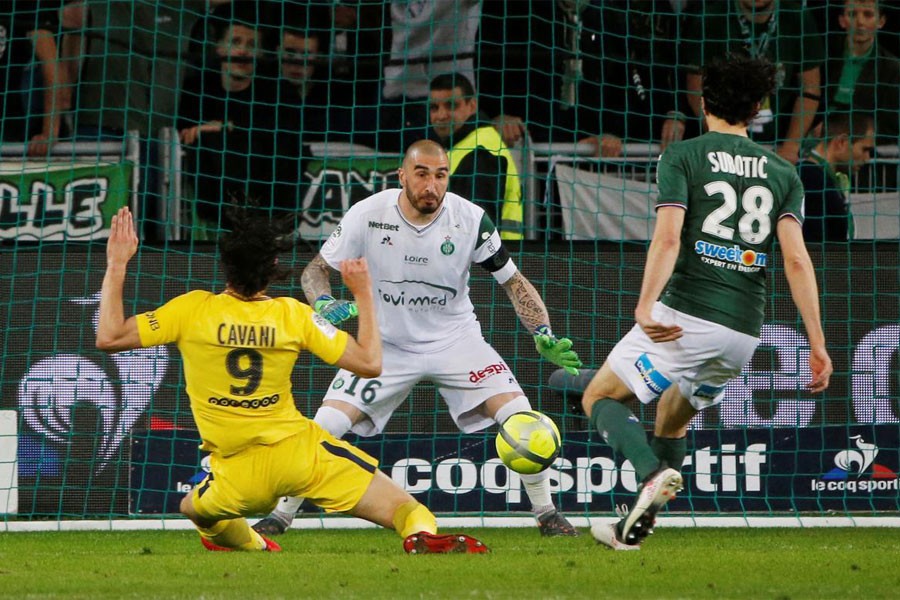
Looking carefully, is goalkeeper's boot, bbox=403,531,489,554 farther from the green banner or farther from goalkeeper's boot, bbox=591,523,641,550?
the green banner

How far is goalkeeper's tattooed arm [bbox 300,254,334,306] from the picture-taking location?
735 centimetres

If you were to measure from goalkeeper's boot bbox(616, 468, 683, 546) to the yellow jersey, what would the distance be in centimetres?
138

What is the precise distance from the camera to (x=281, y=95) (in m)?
10.9

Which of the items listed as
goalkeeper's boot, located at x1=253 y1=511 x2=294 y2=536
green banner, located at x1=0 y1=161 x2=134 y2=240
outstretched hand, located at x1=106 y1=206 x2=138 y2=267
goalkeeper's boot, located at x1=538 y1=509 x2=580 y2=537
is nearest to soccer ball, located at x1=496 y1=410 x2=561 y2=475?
goalkeeper's boot, located at x1=538 y1=509 x2=580 y2=537

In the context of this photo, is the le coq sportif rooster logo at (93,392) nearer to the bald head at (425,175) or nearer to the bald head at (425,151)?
the bald head at (425,175)

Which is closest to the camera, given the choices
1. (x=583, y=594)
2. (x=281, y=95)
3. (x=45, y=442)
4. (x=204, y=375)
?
(x=583, y=594)

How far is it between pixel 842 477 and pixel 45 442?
4.88 metres

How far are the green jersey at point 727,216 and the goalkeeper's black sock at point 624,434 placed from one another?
0.54 meters

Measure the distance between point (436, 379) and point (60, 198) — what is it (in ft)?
10.8

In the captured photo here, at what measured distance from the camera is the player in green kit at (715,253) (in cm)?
605

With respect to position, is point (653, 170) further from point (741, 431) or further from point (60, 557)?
point (60, 557)

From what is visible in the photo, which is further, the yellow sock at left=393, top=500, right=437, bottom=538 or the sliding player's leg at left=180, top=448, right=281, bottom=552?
the yellow sock at left=393, top=500, right=437, bottom=538

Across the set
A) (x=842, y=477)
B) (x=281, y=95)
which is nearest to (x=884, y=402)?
(x=842, y=477)

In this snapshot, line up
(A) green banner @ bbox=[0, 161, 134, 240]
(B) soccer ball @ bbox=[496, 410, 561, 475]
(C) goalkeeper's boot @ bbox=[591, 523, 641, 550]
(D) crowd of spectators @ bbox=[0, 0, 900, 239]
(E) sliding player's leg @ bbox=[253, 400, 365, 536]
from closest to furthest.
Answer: (C) goalkeeper's boot @ bbox=[591, 523, 641, 550], (B) soccer ball @ bbox=[496, 410, 561, 475], (E) sliding player's leg @ bbox=[253, 400, 365, 536], (A) green banner @ bbox=[0, 161, 134, 240], (D) crowd of spectators @ bbox=[0, 0, 900, 239]
